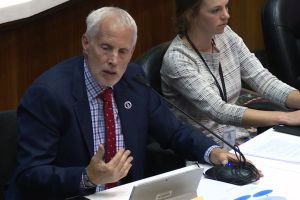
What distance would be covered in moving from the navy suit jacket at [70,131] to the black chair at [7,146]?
0.06 meters

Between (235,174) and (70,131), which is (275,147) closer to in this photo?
(235,174)

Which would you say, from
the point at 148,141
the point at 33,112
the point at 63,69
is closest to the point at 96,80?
the point at 63,69

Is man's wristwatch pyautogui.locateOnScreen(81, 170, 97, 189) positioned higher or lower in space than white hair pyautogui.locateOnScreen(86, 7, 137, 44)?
lower

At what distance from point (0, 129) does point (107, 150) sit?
35cm

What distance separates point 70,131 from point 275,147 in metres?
0.71

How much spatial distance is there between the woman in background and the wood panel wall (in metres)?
0.65

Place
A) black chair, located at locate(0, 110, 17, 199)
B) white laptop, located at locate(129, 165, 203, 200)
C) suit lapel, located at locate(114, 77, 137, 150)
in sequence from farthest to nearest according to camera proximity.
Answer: suit lapel, located at locate(114, 77, 137, 150)
black chair, located at locate(0, 110, 17, 199)
white laptop, located at locate(129, 165, 203, 200)

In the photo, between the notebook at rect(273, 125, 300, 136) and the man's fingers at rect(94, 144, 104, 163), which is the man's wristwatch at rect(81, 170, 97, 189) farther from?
the notebook at rect(273, 125, 300, 136)

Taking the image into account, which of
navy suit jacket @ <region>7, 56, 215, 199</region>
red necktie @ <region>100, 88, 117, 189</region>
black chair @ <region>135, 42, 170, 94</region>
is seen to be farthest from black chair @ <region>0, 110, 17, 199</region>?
black chair @ <region>135, 42, 170, 94</region>

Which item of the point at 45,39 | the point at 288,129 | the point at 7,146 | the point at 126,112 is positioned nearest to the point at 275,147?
the point at 288,129

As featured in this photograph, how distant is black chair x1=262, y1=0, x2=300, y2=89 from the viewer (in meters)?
3.39

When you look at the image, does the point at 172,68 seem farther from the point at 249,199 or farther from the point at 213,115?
the point at 249,199

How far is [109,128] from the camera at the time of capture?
2057mm

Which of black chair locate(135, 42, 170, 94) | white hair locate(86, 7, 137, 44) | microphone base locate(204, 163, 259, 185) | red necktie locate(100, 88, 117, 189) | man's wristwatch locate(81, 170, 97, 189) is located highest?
white hair locate(86, 7, 137, 44)
